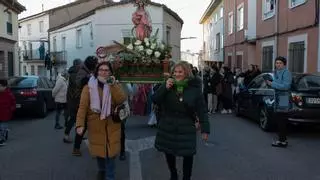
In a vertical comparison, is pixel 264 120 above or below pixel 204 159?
above

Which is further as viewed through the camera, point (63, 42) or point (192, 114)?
point (63, 42)

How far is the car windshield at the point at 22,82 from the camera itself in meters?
13.4

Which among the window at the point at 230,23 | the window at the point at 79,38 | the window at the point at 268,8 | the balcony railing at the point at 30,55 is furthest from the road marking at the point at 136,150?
the balcony railing at the point at 30,55

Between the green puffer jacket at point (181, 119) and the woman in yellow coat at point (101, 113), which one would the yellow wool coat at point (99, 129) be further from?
the green puffer jacket at point (181, 119)

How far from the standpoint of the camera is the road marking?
6.33m

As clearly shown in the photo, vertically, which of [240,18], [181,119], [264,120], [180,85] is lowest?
[264,120]

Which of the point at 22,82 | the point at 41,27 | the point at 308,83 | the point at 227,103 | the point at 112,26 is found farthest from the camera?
the point at 41,27

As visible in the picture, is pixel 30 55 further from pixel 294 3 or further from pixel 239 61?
pixel 294 3

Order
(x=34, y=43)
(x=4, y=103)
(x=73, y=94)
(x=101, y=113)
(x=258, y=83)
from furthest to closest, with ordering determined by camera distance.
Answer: (x=34, y=43), (x=258, y=83), (x=4, y=103), (x=73, y=94), (x=101, y=113)

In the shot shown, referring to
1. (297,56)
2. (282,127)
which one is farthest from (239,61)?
(282,127)

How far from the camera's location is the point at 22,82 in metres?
13.6

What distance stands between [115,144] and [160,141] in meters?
0.54

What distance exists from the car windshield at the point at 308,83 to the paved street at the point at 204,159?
41.8 inches

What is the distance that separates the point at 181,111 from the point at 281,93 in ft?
13.3
